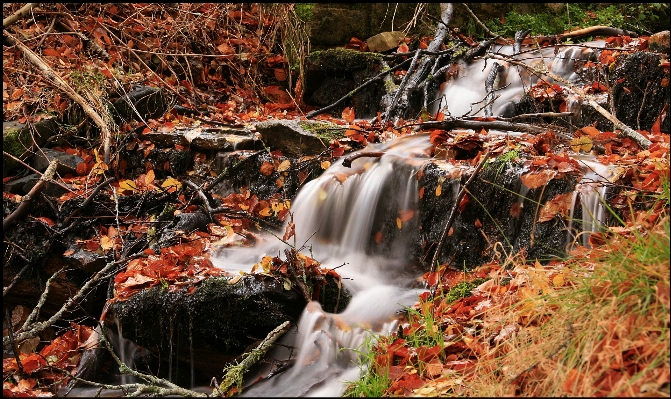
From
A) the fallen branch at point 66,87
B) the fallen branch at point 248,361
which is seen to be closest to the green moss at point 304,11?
the fallen branch at point 66,87

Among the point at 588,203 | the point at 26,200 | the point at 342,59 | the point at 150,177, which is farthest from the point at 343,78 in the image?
the point at 588,203

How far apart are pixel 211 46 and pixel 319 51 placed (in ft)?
5.26

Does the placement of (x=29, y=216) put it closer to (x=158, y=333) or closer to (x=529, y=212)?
(x=158, y=333)

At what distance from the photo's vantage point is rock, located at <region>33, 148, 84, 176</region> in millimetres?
6039

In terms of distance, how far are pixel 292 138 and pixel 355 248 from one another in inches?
56.9

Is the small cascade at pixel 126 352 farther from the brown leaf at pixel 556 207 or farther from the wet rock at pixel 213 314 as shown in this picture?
the brown leaf at pixel 556 207

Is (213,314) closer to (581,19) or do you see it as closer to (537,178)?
(537,178)

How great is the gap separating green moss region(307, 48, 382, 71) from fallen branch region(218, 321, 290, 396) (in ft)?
16.4

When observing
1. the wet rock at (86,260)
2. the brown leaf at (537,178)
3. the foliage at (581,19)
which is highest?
the foliage at (581,19)

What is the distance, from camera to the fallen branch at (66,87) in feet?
19.5

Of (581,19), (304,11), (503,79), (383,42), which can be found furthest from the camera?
(581,19)

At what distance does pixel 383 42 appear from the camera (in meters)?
8.20

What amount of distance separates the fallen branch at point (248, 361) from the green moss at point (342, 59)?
500cm

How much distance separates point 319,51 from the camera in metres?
8.08
